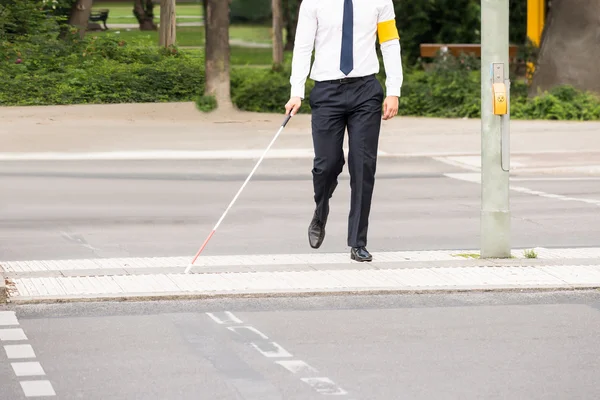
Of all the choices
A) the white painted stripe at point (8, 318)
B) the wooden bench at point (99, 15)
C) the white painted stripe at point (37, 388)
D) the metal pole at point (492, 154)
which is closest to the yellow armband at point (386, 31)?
the metal pole at point (492, 154)

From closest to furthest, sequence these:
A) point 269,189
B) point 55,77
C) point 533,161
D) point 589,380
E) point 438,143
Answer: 1. point 589,380
2. point 269,189
3. point 533,161
4. point 438,143
5. point 55,77

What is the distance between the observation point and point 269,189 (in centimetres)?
1620

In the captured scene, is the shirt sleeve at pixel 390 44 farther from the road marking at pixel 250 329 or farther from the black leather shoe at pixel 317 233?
the road marking at pixel 250 329

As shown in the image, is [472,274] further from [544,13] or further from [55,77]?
[544,13]

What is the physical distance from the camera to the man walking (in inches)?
379

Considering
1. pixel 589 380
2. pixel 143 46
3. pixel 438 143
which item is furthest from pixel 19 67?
pixel 589 380

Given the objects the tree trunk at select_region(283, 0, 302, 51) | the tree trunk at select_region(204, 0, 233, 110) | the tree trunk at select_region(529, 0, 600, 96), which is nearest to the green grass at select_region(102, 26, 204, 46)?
the tree trunk at select_region(204, 0, 233, 110)

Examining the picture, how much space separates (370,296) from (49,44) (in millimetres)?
23214

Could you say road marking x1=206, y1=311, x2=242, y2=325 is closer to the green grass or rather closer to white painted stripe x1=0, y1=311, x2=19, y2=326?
white painted stripe x1=0, y1=311, x2=19, y2=326

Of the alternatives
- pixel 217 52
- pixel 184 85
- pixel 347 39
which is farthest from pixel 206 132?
pixel 347 39

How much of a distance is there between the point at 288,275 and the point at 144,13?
93.3 ft

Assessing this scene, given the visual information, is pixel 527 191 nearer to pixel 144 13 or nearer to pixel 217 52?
pixel 217 52

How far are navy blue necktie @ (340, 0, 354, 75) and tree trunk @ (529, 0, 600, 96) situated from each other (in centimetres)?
1775

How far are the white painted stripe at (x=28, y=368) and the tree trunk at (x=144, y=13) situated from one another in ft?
95.4
